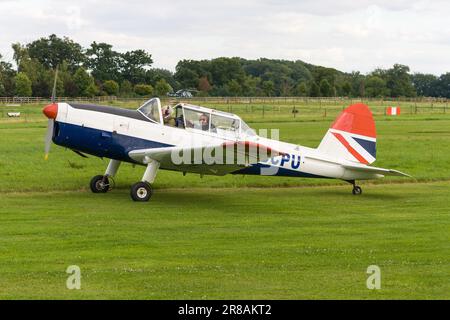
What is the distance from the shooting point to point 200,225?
1349cm

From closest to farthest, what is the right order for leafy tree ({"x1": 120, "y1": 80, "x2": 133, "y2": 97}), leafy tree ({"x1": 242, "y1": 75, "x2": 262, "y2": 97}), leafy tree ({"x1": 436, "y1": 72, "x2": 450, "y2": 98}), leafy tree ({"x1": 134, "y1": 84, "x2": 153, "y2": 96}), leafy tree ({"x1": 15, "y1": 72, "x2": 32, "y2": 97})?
leafy tree ({"x1": 134, "y1": 84, "x2": 153, "y2": 96})
leafy tree ({"x1": 120, "y1": 80, "x2": 133, "y2": 97})
leafy tree ({"x1": 15, "y1": 72, "x2": 32, "y2": 97})
leafy tree ({"x1": 242, "y1": 75, "x2": 262, "y2": 97})
leafy tree ({"x1": 436, "y1": 72, "x2": 450, "y2": 98})

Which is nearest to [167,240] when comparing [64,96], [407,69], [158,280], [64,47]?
[158,280]

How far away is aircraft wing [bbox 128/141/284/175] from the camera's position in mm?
15133

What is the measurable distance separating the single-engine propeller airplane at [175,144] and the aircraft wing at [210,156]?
0.8 inches

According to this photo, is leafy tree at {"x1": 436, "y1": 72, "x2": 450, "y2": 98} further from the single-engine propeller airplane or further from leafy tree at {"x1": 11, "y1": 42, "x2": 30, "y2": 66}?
the single-engine propeller airplane

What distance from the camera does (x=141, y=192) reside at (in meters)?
16.5

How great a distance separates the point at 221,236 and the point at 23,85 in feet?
216

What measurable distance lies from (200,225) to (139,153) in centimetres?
377

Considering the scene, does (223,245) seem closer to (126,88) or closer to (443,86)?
(126,88)

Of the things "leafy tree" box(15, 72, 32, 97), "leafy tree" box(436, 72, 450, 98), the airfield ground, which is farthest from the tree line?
the airfield ground

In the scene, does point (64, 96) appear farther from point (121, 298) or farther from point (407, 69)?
point (407, 69)

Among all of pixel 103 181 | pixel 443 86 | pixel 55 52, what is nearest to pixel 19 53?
pixel 55 52

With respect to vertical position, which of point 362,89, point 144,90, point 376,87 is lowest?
point 144,90

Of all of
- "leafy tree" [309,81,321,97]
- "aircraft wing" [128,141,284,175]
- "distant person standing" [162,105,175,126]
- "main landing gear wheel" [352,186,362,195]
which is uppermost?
"leafy tree" [309,81,321,97]
